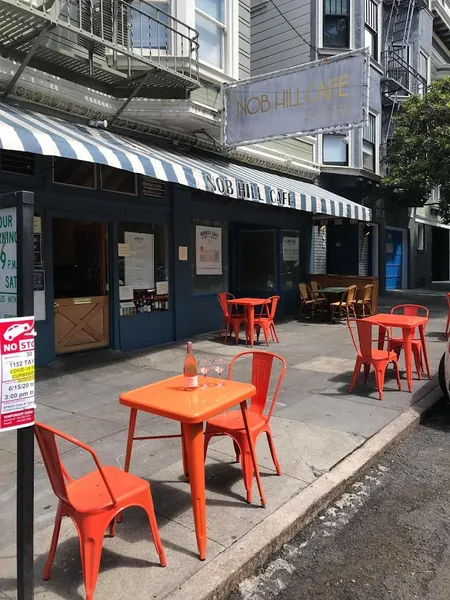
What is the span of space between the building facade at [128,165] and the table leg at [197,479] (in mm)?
3573

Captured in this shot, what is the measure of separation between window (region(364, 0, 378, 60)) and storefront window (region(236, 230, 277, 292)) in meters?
8.55

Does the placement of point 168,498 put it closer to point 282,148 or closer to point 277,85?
point 277,85

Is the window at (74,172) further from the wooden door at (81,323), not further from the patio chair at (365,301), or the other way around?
the patio chair at (365,301)

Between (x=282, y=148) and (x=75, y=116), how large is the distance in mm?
5949

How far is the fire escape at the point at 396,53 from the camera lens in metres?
17.3

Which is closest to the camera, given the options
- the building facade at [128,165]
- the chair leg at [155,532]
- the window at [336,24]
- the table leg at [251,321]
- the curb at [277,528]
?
the curb at [277,528]

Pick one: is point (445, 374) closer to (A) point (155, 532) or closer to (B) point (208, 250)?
(A) point (155, 532)

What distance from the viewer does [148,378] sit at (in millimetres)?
6793

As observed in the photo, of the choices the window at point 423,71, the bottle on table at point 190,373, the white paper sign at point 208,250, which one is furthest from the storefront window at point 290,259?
the window at point 423,71

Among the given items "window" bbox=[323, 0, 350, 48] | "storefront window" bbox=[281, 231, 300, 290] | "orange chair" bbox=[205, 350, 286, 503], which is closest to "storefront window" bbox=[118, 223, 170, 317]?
"storefront window" bbox=[281, 231, 300, 290]

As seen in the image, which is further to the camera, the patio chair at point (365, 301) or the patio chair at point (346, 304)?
the patio chair at point (365, 301)

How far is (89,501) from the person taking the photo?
2578mm

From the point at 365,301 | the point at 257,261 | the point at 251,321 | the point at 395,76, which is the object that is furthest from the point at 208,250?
the point at 395,76

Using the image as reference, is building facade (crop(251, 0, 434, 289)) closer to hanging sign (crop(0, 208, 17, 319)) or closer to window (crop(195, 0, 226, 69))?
window (crop(195, 0, 226, 69))
